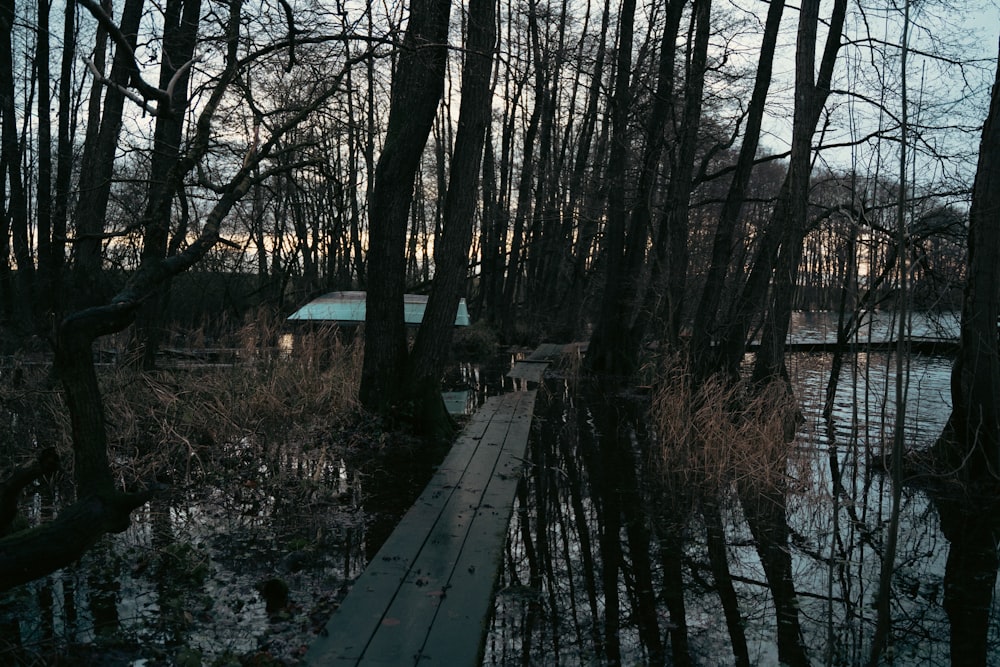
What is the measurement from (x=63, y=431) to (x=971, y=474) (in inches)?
267

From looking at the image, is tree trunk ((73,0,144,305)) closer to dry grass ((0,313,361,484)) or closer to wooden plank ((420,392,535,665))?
dry grass ((0,313,361,484))

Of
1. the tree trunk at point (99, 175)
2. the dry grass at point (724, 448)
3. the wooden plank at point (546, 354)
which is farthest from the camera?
the wooden plank at point (546, 354)

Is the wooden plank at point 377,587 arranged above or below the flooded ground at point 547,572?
above

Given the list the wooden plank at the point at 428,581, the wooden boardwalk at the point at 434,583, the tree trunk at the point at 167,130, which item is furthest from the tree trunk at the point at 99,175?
the wooden plank at the point at 428,581

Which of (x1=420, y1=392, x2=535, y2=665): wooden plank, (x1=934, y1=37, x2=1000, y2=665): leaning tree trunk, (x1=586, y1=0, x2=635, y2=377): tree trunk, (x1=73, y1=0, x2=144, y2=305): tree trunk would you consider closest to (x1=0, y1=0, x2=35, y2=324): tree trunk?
(x1=73, y1=0, x2=144, y2=305): tree trunk

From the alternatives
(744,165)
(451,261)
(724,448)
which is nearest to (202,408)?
(451,261)

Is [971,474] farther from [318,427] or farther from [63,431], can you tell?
[63,431]

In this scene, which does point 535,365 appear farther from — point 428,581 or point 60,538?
point 60,538

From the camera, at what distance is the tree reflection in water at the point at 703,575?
11.4 feet

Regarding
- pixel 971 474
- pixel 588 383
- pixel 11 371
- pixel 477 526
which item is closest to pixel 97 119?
pixel 11 371

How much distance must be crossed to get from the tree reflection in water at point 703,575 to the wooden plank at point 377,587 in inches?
19.2

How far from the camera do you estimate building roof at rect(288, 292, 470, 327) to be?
608 inches

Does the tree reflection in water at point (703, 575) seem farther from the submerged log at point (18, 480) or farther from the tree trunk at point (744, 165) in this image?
the tree trunk at point (744, 165)

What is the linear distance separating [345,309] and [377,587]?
500 inches
